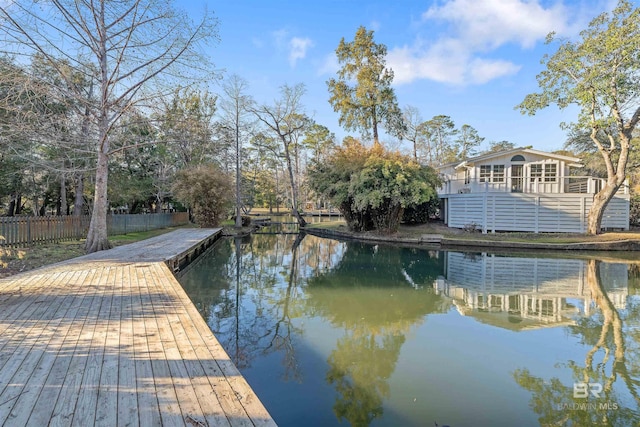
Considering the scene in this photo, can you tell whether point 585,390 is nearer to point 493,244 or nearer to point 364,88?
point 493,244

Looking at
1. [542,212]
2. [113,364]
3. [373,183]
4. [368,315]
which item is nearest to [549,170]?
[542,212]

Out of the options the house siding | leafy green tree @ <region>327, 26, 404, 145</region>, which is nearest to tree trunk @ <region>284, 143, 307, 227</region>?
leafy green tree @ <region>327, 26, 404, 145</region>

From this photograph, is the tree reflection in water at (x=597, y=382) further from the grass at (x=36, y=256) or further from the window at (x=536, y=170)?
the window at (x=536, y=170)

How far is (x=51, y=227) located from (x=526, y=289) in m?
14.1

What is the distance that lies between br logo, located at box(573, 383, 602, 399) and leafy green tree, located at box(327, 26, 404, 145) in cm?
1962

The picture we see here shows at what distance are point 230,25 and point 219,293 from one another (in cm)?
777

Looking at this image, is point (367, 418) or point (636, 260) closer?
point (367, 418)

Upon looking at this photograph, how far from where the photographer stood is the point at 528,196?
59.8 feet

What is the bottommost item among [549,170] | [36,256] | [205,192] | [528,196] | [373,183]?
[36,256]

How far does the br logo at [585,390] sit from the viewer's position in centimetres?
342

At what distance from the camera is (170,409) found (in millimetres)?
2080

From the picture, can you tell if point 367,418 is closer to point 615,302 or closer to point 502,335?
point 502,335

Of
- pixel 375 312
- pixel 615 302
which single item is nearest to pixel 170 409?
pixel 375 312

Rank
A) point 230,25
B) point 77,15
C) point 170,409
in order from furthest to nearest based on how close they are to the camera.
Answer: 1. point 230,25
2. point 77,15
3. point 170,409
